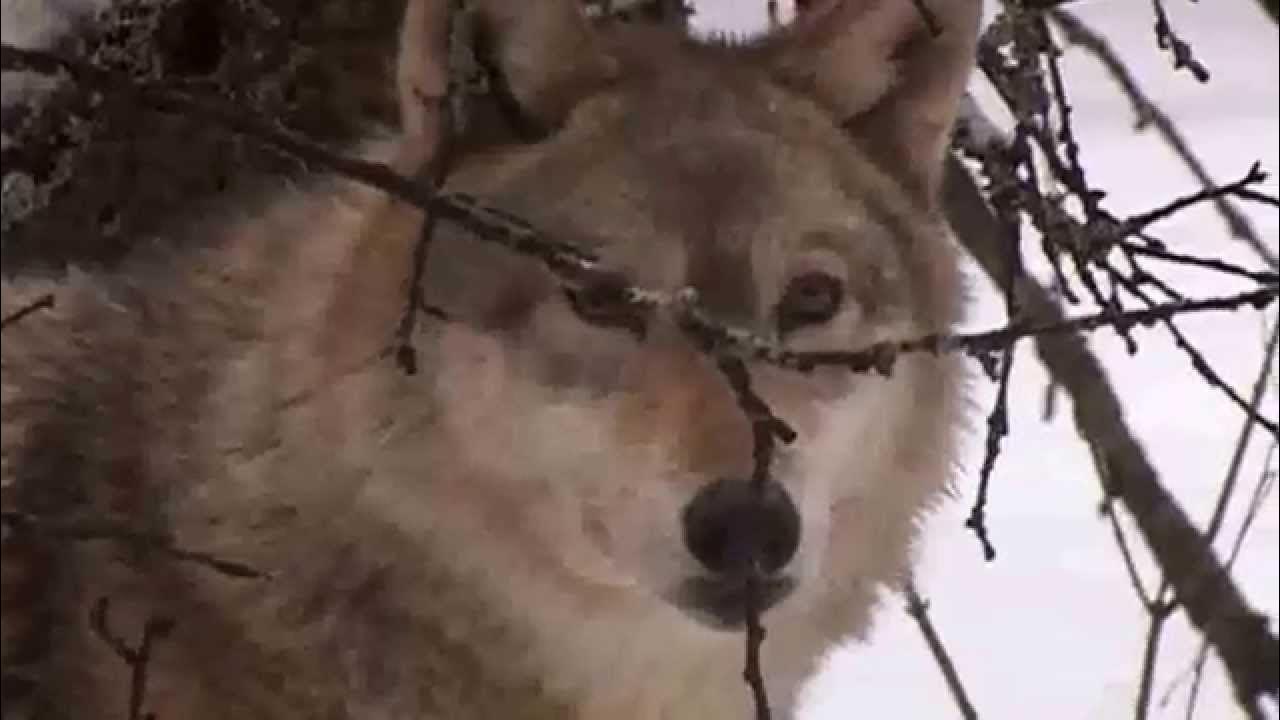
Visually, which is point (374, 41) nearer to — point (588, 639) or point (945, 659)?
point (588, 639)

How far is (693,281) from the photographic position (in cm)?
193

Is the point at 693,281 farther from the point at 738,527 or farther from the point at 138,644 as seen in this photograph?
the point at 138,644

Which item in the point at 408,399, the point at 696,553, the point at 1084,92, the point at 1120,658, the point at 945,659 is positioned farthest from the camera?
the point at 1084,92

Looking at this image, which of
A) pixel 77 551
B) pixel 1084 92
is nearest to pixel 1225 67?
pixel 1084 92

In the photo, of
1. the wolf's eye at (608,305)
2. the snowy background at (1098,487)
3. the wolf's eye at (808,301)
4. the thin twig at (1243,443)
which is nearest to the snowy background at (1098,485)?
the snowy background at (1098,487)

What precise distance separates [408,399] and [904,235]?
0.46 m

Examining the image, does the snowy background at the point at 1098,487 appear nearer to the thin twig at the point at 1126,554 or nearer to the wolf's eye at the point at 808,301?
the thin twig at the point at 1126,554

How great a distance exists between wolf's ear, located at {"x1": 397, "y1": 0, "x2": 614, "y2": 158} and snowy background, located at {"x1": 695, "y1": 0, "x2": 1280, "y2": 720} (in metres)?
0.89

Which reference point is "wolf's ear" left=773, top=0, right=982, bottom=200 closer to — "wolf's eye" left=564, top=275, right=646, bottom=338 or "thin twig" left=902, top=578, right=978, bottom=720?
"wolf's eye" left=564, top=275, right=646, bottom=338

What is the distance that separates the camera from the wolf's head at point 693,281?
1848 millimetres

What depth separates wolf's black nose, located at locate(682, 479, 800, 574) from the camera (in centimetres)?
178

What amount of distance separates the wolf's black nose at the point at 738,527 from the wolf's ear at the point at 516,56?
359mm

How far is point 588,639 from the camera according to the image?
2057 mm

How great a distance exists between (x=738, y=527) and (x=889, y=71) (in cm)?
51
